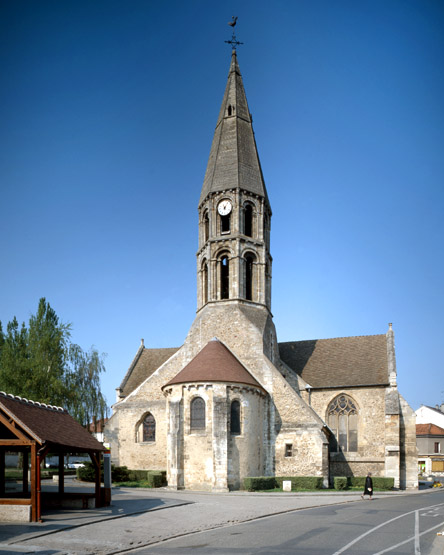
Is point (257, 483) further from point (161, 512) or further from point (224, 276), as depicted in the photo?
point (224, 276)

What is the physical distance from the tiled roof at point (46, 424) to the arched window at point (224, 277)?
18.6 meters

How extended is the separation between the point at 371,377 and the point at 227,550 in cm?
2852

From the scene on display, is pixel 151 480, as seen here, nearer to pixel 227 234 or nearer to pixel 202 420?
pixel 202 420

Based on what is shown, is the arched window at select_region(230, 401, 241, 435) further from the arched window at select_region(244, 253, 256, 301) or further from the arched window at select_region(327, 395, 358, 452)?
the arched window at select_region(327, 395, 358, 452)

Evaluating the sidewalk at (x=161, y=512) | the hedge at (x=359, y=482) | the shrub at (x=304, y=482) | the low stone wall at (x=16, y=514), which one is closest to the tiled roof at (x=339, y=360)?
the hedge at (x=359, y=482)

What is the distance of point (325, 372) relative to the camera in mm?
41875

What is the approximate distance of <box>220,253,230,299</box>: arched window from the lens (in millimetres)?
39750

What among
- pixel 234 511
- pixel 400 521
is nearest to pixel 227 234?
pixel 234 511

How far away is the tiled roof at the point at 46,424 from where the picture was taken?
17.5 meters

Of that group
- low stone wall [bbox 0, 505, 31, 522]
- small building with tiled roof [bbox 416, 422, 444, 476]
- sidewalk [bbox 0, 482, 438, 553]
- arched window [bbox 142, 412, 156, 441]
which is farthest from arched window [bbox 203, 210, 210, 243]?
small building with tiled roof [bbox 416, 422, 444, 476]

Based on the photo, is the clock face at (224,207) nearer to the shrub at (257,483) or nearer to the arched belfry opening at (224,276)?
the arched belfry opening at (224,276)

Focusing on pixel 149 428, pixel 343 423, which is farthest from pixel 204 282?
pixel 343 423

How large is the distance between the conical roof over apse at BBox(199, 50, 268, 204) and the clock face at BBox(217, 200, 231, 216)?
38.5 inches

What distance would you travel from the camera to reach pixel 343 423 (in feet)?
131
